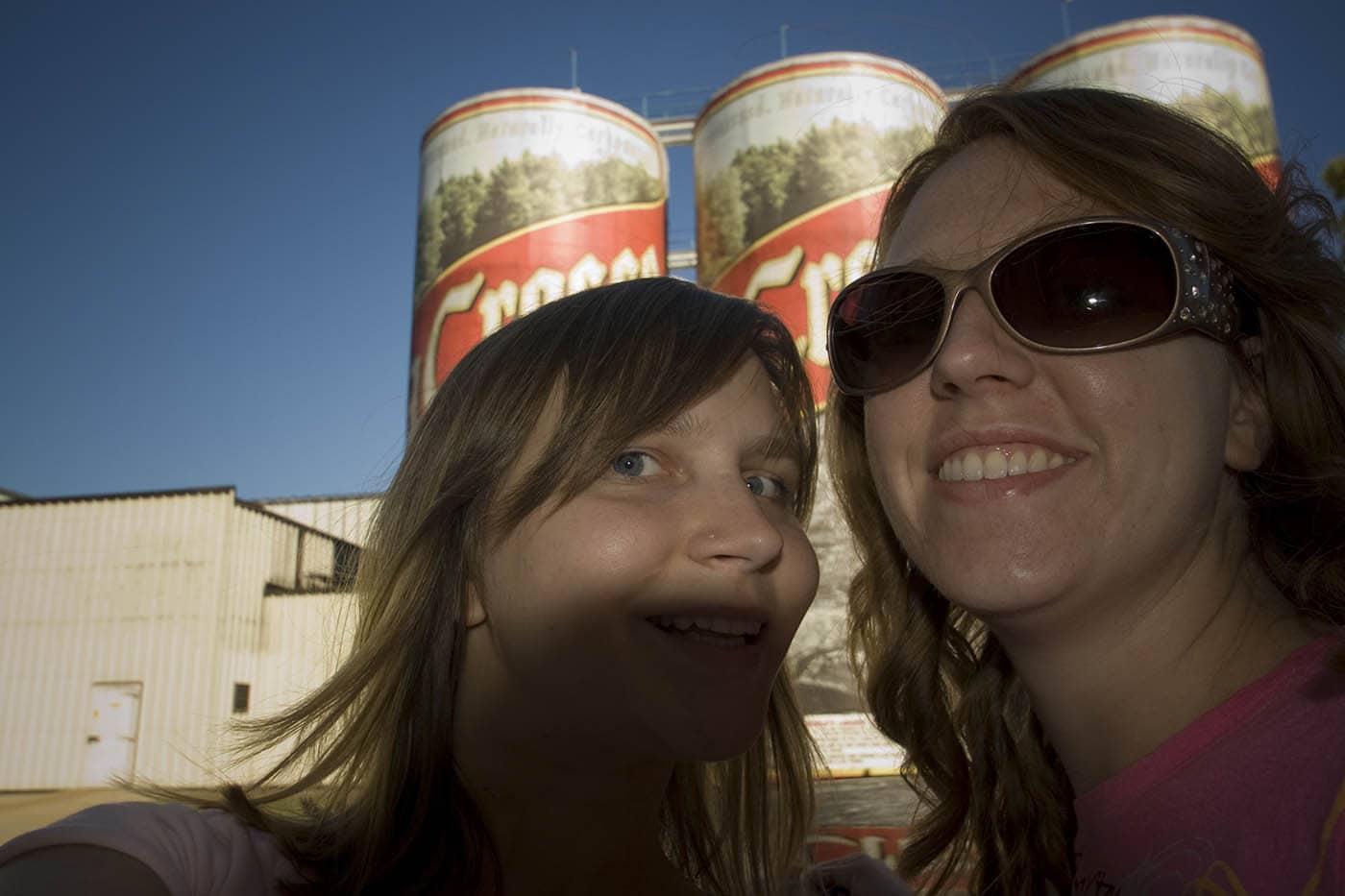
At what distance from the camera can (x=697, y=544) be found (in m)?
1.45

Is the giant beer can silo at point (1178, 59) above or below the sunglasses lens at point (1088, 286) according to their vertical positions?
above

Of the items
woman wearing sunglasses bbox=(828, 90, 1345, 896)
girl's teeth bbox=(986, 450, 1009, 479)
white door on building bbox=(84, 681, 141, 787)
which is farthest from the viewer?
white door on building bbox=(84, 681, 141, 787)

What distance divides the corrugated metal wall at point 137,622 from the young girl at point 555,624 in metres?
14.7

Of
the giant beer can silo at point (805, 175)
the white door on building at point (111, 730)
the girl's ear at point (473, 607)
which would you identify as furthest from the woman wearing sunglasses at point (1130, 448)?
the white door on building at point (111, 730)

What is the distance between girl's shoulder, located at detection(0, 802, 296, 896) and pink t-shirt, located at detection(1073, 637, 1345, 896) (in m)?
1.17

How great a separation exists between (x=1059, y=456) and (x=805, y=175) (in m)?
12.2

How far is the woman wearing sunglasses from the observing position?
4.33 ft

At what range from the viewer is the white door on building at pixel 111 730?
47.2ft

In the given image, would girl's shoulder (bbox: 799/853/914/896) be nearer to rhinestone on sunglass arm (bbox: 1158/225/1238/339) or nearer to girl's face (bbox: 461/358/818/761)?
girl's face (bbox: 461/358/818/761)

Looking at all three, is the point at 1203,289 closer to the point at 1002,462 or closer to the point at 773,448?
the point at 1002,462

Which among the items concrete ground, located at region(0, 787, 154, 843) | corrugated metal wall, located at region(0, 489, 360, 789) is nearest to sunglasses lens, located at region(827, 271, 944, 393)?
concrete ground, located at region(0, 787, 154, 843)

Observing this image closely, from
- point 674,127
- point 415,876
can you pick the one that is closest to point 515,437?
point 415,876

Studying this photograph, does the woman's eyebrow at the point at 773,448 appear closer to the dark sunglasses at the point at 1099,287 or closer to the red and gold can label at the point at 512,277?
the dark sunglasses at the point at 1099,287

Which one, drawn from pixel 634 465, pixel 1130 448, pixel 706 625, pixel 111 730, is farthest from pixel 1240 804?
pixel 111 730
